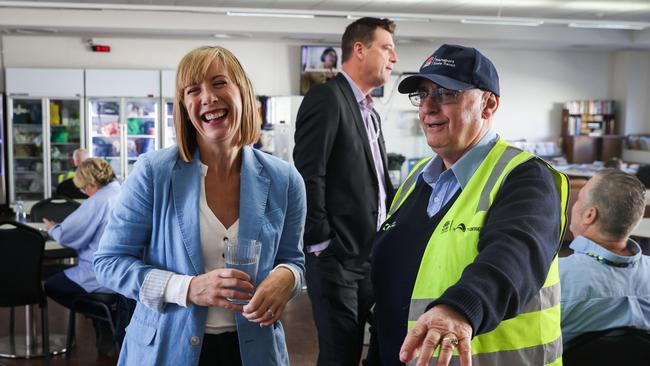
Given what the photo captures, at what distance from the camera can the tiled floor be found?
4.61 metres

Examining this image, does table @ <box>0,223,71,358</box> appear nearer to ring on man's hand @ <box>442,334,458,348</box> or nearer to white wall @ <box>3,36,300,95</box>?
ring on man's hand @ <box>442,334,458,348</box>

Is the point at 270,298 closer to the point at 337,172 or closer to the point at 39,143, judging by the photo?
the point at 337,172

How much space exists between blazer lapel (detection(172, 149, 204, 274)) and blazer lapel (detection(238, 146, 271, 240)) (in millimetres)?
113

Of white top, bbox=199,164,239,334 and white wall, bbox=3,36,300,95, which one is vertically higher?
white wall, bbox=3,36,300,95

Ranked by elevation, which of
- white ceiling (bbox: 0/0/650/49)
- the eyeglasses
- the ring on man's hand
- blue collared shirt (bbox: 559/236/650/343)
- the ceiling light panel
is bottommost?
blue collared shirt (bbox: 559/236/650/343)

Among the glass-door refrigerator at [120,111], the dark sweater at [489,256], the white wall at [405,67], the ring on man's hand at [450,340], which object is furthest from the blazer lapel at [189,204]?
the white wall at [405,67]

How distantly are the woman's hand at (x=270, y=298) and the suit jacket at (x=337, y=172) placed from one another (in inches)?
46.6

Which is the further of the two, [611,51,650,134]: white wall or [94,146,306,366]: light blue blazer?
[611,51,650,134]: white wall

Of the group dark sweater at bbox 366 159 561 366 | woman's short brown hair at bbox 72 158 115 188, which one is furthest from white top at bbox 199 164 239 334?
woman's short brown hair at bbox 72 158 115 188

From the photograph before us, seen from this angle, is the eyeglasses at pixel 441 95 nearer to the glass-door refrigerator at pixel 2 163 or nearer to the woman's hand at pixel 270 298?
the woman's hand at pixel 270 298

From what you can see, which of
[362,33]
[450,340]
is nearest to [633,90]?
[362,33]

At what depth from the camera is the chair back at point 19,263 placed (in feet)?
13.8

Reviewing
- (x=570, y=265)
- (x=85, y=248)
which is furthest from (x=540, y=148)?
(x=570, y=265)

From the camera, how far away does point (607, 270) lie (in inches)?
93.4
